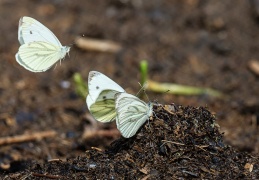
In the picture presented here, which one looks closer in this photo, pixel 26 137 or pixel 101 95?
pixel 101 95

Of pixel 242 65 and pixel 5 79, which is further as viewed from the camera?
pixel 242 65

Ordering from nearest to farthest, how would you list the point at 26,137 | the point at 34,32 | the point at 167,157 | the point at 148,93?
the point at 167,157 < the point at 34,32 < the point at 26,137 < the point at 148,93

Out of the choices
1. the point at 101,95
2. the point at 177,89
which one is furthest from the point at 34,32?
the point at 177,89

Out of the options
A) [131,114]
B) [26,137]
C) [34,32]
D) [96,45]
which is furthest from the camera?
[96,45]

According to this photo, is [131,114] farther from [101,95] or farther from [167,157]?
[167,157]

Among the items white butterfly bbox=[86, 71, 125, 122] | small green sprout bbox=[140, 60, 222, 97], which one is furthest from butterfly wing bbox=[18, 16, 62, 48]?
small green sprout bbox=[140, 60, 222, 97]

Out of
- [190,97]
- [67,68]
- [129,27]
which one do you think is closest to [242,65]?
[190,97]

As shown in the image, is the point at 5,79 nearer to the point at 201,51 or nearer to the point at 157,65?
the point at 157,65
